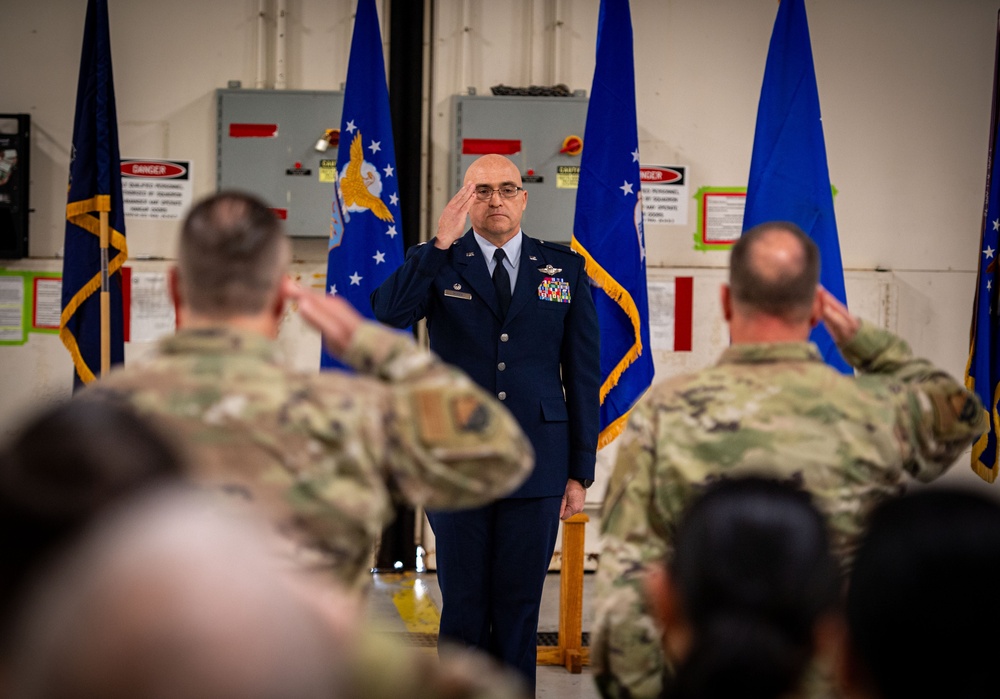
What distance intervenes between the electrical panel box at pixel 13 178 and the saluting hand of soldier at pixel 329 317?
3774 millimetres

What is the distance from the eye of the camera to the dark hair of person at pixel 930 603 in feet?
3.10

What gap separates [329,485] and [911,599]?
0.75m

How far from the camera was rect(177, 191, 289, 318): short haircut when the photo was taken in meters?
1.44

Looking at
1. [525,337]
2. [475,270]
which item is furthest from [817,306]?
[475,270]

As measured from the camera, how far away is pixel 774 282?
5.78 feet

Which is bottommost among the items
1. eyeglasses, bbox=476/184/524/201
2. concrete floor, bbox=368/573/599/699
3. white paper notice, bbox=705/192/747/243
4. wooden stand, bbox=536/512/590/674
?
concrete floor, bbox=368/573/599/699

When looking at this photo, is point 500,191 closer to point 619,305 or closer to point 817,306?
point 619,305

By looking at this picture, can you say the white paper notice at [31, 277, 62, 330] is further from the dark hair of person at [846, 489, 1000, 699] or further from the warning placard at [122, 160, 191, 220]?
the dark hair of person at [846, 489, 1000, 699]

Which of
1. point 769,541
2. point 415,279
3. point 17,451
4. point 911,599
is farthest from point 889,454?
point 415,279

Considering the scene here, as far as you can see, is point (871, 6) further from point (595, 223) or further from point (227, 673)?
point (227, 673)

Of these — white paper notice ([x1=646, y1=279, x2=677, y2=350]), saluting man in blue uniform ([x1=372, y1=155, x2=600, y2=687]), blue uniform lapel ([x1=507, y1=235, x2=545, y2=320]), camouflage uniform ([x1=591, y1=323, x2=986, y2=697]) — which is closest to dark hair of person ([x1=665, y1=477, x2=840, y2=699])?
camouflage uniform ([x1=591, y1=323, x2=986, y2=697])

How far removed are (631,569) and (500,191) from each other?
1613 mm

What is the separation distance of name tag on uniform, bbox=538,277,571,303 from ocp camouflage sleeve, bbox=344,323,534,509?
5.03 ft

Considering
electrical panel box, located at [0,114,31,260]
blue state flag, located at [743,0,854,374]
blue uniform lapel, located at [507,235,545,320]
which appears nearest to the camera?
blue uniform lapel, located at [507,235,545,320]
